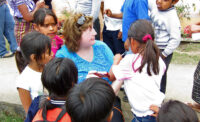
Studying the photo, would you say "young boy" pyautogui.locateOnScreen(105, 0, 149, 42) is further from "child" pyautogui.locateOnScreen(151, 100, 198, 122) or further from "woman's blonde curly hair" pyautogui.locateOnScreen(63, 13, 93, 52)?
"child" pyautogui.locateOnScreen(151, 100, 198, 122)

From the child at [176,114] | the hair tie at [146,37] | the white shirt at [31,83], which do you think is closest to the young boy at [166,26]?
the hair tie at [146,37]

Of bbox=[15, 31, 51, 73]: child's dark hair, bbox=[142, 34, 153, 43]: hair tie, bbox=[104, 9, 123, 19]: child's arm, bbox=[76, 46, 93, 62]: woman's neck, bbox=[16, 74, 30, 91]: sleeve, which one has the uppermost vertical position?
bbox=[104, 9, 123, 19]: child's arm

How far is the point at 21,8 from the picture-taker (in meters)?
2.91

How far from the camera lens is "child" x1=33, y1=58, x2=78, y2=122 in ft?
4.70

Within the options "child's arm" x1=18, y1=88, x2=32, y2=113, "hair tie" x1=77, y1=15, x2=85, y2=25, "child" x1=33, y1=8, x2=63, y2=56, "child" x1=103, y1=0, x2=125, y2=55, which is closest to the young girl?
"hair tie" x1=77, y1=15, x2=85, y2=25

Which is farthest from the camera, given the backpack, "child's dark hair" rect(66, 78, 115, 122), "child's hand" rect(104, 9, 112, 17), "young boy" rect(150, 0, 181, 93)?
"child's hand" rect(104, 9, 112, 17)

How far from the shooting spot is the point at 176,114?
49.3 inches

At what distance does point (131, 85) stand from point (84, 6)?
2.08 metres

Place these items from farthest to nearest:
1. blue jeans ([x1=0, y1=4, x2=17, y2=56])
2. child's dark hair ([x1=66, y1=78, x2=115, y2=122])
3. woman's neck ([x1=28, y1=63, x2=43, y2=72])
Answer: blue jeans ([x1=0, y1=4, x2=17, y2=56]) → woman's neck ([x1=28, y1=63, x2=43, y2=72]) → child's dark hair ([x1=66, y1=78, x2=115, y2=122])

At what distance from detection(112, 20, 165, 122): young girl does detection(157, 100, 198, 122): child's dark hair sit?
1.54ft

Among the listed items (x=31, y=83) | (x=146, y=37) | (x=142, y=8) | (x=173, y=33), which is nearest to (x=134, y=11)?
(x=142, y=8)

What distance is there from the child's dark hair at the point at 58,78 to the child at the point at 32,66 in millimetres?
497

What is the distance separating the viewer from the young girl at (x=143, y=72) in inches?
69.0

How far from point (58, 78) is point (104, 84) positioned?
36 cm
